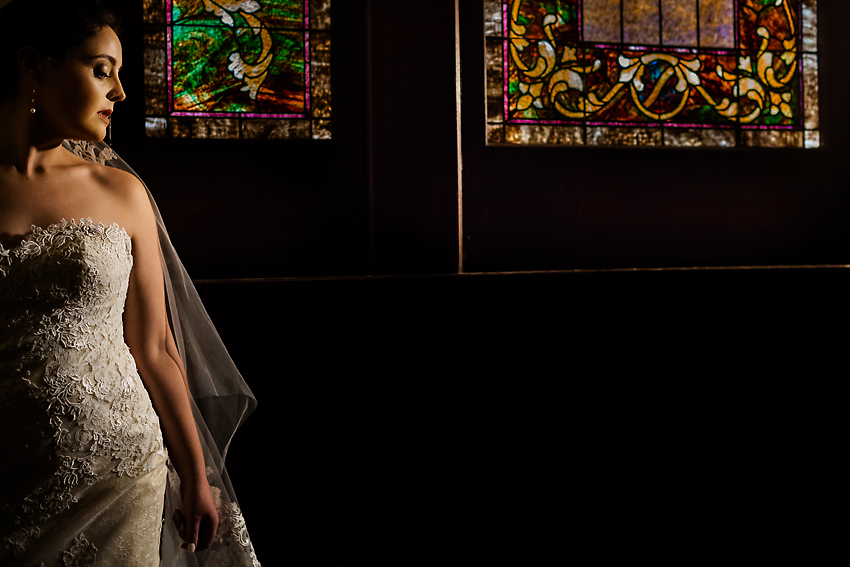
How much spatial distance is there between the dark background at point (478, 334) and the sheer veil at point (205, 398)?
0.38 m

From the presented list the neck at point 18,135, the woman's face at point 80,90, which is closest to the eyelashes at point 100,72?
the woman's face at point 80,90

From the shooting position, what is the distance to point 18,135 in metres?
1.13

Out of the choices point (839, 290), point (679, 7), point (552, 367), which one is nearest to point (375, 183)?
point (552, 367)

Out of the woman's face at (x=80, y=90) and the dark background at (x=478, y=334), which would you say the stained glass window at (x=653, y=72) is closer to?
the dark background at (x=478, y=334)

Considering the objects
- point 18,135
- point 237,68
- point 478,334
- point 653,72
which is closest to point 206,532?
point 18,135

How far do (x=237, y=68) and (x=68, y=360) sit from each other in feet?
4.55

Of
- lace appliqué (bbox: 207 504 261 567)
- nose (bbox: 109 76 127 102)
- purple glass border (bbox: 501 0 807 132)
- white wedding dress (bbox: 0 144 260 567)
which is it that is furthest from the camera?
purple glass border (bbox: 501 0 807 132)

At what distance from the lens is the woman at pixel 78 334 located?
1051 mm

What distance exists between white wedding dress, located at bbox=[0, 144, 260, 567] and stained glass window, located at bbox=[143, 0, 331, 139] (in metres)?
1.09

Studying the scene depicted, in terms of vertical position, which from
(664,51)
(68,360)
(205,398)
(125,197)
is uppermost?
(664,51)

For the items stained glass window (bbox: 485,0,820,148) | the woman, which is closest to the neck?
the woman

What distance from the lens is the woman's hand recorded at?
121cm

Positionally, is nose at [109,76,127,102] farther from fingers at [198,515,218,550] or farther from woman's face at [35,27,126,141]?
fingers at [198,515,218,550]

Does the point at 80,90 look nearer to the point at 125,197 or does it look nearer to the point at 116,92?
the point at 116,92
